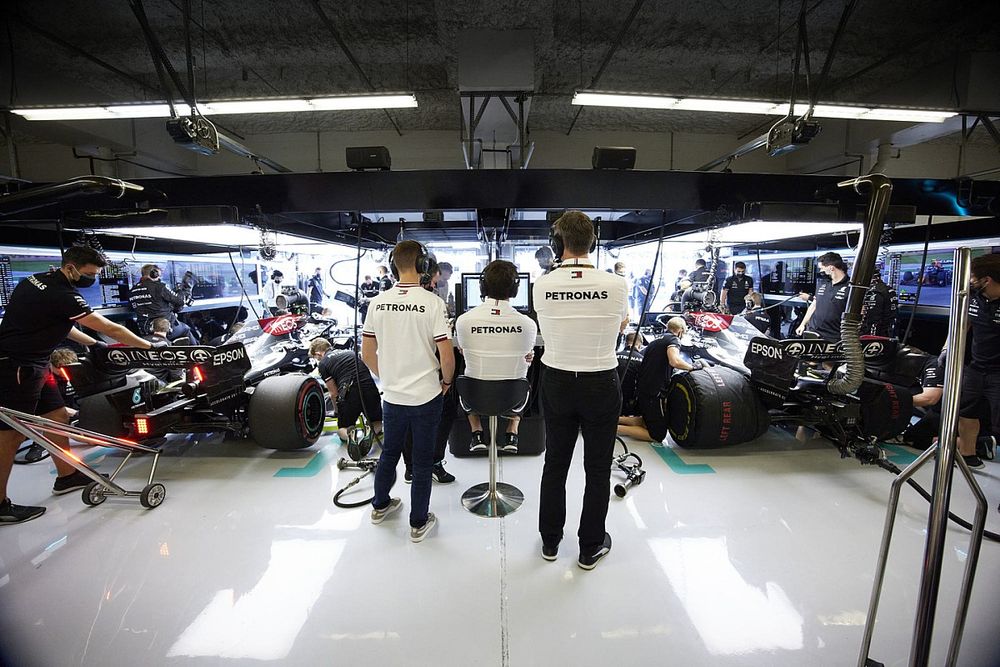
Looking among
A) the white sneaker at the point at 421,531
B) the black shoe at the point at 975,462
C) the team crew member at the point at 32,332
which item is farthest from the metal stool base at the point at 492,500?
the black shoe at the point at 975,462

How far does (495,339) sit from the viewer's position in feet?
8.11

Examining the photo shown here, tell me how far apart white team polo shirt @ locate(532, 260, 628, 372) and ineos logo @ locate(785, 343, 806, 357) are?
2034 mm

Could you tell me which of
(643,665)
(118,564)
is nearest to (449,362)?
(643,665)

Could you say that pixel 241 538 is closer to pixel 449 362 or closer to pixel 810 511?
pixel 449 362

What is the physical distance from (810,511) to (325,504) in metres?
3.18

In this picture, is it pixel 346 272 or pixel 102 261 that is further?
pixel 346 272

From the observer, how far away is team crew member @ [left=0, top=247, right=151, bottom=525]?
272 cm

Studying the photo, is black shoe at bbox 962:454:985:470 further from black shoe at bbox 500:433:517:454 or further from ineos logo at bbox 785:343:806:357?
black shoe at bbox 500:433:517:454

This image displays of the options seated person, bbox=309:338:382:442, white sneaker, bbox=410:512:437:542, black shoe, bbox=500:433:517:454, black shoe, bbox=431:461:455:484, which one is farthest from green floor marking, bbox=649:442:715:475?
seated person, bbox=309:338:382:442

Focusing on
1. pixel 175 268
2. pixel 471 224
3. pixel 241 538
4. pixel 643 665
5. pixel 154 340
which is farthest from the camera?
pixel 175 268

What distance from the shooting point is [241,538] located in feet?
8.44

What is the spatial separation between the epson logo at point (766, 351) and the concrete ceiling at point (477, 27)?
2.30m

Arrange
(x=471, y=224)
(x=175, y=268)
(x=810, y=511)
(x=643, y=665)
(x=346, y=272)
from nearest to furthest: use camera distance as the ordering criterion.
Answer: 1. (x=643, y=665)
2. (x=810, y=511)
3. (x=471, y=224)
4. (x=175, y=268)
5. (x=346, y=272)

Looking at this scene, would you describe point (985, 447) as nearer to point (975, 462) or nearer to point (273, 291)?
point (975, 462)
